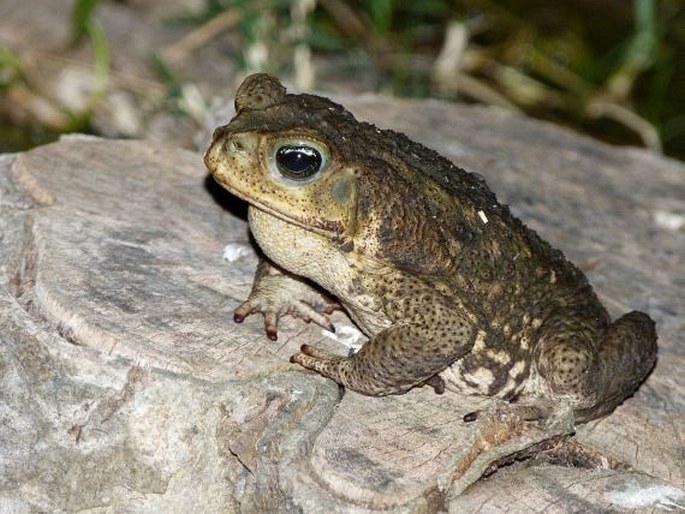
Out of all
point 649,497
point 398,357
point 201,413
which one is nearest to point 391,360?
point 398,357

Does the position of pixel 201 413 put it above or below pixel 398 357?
below

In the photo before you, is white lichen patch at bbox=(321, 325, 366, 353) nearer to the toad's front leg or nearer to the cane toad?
the cane toad

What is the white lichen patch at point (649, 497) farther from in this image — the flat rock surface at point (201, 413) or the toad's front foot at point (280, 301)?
the toad's front foot at point (280, 301)

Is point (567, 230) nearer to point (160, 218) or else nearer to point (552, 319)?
point (552, 319)

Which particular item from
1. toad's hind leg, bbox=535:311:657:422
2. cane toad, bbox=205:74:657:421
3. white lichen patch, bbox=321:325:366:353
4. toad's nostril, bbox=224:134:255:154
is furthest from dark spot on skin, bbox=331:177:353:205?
toad's hind leg, bbox=535:311:657:422

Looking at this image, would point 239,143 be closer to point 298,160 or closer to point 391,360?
point 298,160

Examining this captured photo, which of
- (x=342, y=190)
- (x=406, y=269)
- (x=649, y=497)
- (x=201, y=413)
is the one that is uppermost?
(x=342, y=190)

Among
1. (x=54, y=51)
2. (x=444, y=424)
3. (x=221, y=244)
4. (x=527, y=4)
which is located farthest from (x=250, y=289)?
(x=527, y=4)
